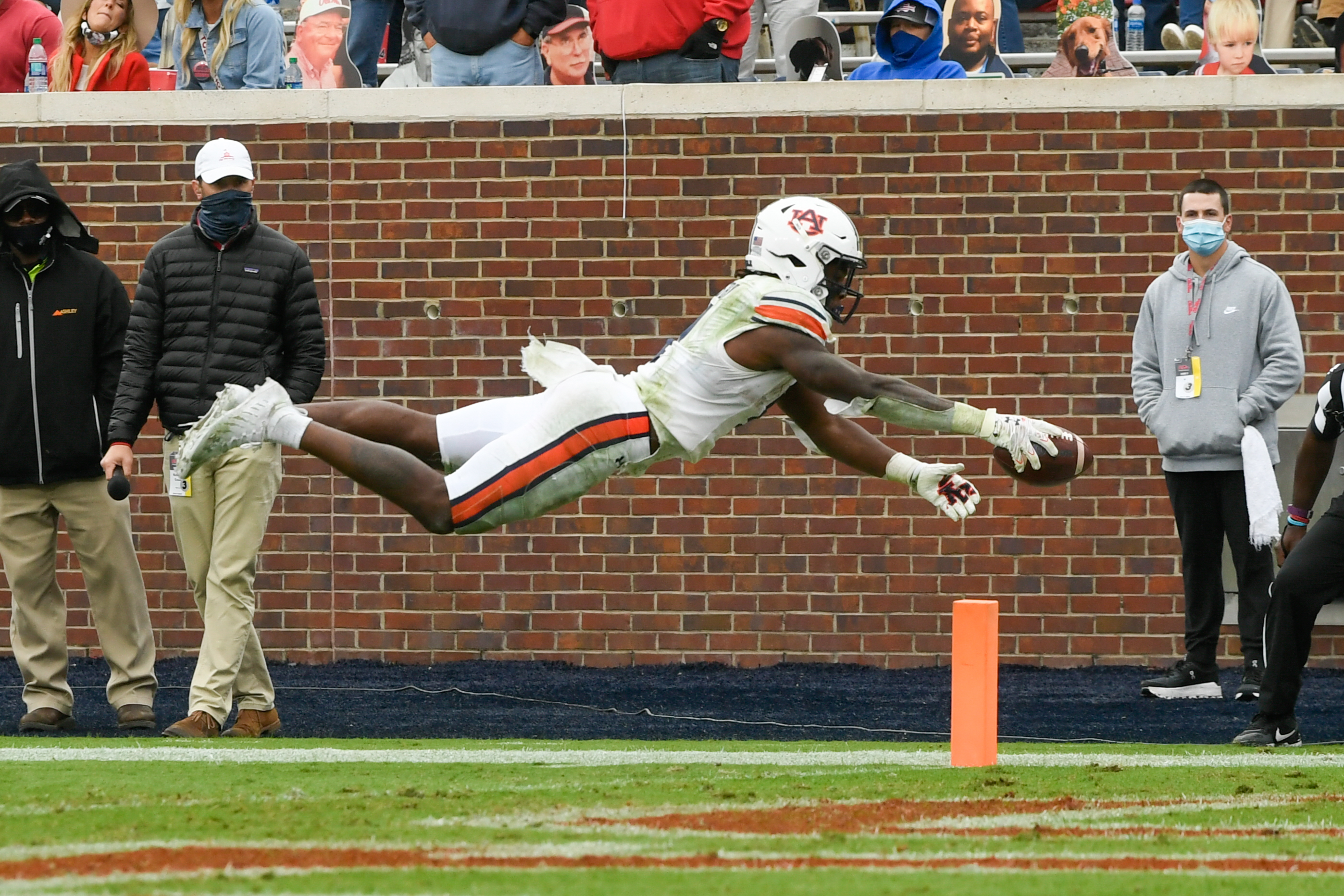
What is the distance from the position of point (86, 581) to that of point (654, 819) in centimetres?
371

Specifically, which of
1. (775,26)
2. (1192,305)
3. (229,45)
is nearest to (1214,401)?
(1192,305)

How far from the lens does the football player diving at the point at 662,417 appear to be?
6301 mm

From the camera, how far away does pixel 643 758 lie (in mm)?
7059

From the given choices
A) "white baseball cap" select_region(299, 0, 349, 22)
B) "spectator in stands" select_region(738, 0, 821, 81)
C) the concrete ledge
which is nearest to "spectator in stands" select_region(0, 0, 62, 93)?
the concrete ledge

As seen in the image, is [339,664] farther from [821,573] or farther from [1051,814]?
[1051,814]

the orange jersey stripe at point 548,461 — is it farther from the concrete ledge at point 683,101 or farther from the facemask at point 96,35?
the facemask at point 96,35

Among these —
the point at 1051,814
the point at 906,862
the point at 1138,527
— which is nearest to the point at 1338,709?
the point at 1138,527

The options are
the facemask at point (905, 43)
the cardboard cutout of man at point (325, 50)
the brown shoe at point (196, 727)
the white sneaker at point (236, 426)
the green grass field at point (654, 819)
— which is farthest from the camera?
the cardboard cutout of man at point (325, 50)

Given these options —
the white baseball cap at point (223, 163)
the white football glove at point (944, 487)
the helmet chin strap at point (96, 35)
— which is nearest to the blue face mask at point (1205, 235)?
the white football glove at point (944, 487)

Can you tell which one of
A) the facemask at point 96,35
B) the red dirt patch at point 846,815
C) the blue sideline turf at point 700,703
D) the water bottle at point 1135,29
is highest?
the water bottle at point 1135,29

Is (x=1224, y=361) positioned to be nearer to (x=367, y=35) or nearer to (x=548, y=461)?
(x=548, y=461)

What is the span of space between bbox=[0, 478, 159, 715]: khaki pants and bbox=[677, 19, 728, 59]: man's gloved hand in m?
4.30

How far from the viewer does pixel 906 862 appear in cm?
481

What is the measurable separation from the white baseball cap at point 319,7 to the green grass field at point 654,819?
523cm
